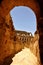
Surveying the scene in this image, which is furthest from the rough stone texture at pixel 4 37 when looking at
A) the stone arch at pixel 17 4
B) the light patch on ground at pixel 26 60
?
the light patch on ground at pixel 26 60

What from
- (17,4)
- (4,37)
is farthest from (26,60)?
(17,4)

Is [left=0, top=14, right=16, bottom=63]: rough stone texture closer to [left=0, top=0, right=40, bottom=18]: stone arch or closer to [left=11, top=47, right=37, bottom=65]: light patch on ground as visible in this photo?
[left=0, top=0, right=40, bottom=18]: stone arch

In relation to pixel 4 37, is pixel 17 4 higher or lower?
higher

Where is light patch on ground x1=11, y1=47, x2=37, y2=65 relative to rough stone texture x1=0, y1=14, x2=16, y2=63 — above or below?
below

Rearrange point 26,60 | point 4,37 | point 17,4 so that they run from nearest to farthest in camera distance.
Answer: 1. point 17,4
2. point 4,37
3. point 26,60

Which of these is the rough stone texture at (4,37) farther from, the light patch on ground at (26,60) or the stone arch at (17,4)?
the light patch on ground at (26,60)

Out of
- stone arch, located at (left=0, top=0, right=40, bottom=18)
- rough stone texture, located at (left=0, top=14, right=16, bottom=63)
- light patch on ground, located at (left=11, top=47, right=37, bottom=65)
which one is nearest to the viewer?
stone arch, located at (left=0, top=0, right=40, bottom=18)

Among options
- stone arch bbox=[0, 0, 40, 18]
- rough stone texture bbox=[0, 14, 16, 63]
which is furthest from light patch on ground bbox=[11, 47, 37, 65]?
stone arch bbox=[0, 0, 40, 18]

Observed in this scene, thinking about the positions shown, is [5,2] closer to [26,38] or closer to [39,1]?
[39,1]

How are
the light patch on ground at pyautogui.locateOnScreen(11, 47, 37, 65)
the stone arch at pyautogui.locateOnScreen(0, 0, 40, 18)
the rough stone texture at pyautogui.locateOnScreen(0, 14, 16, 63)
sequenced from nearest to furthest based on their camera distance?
the stone arch at pyautogui.locateOnScreen(0, 0, 40, 18) < the rough stone texture at pyautogui.locateOnScreen(0, 14, 16, 63) < the light patch on ground at pyautogui.locateOnScreen(11, 47, 37, 65)

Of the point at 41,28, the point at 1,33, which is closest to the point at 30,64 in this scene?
the point at 1,33

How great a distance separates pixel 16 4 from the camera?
21.5ft

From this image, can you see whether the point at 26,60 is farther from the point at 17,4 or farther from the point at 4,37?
the point at 17,4

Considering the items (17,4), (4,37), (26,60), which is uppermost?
(17,4)
